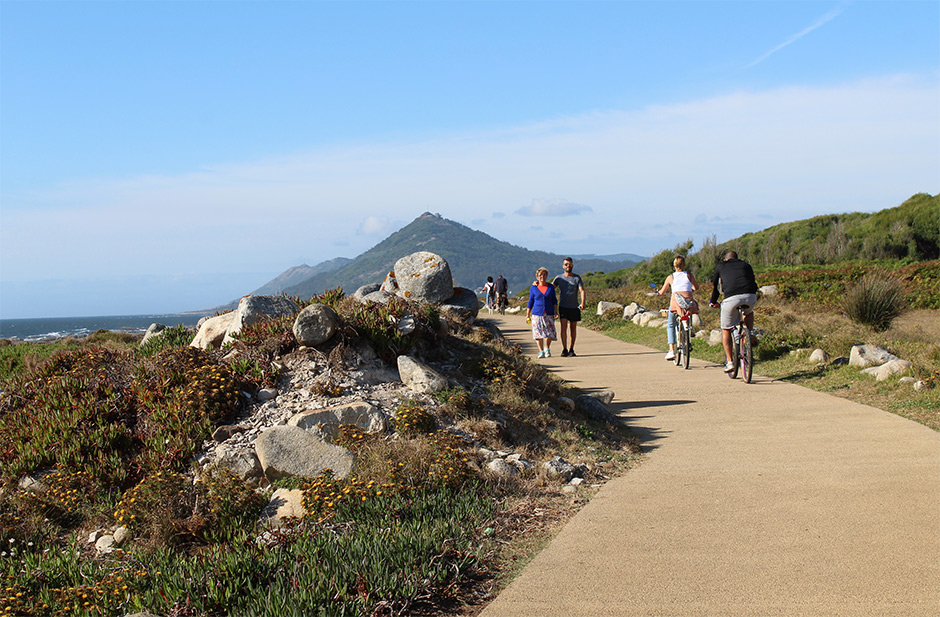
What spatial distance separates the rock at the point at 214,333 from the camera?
9.60 metres

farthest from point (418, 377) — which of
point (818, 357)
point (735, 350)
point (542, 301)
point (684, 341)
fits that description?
point (818, 357)

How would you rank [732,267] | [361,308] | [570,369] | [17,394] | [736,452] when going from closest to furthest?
[736,452] < [17,394] < [361,308] < [732,267] < [570,369]

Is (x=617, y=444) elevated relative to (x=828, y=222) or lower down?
lower down

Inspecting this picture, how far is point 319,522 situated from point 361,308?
4264 millimetres

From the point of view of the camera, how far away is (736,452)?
21.9ft

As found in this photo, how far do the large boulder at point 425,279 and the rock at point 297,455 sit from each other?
11007 mm

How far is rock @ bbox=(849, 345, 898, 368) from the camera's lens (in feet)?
33.5

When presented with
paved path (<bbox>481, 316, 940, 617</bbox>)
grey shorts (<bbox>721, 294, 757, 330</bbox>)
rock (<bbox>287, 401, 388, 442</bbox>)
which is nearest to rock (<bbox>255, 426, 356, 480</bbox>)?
rock (<bbox>287, 401, 388, 442</bbox>)

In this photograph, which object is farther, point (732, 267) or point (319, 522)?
point (732, 267)

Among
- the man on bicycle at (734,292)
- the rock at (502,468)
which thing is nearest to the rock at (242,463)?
the rock at (502,468)

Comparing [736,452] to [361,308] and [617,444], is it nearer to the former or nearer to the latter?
[617,444]

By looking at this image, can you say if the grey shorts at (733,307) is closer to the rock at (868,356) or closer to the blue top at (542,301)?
the rock at (868,356)

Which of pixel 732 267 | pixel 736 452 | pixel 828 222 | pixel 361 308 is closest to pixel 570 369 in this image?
pixel 732 267

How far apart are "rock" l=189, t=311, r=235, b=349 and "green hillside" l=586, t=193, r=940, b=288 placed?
1054 inches
